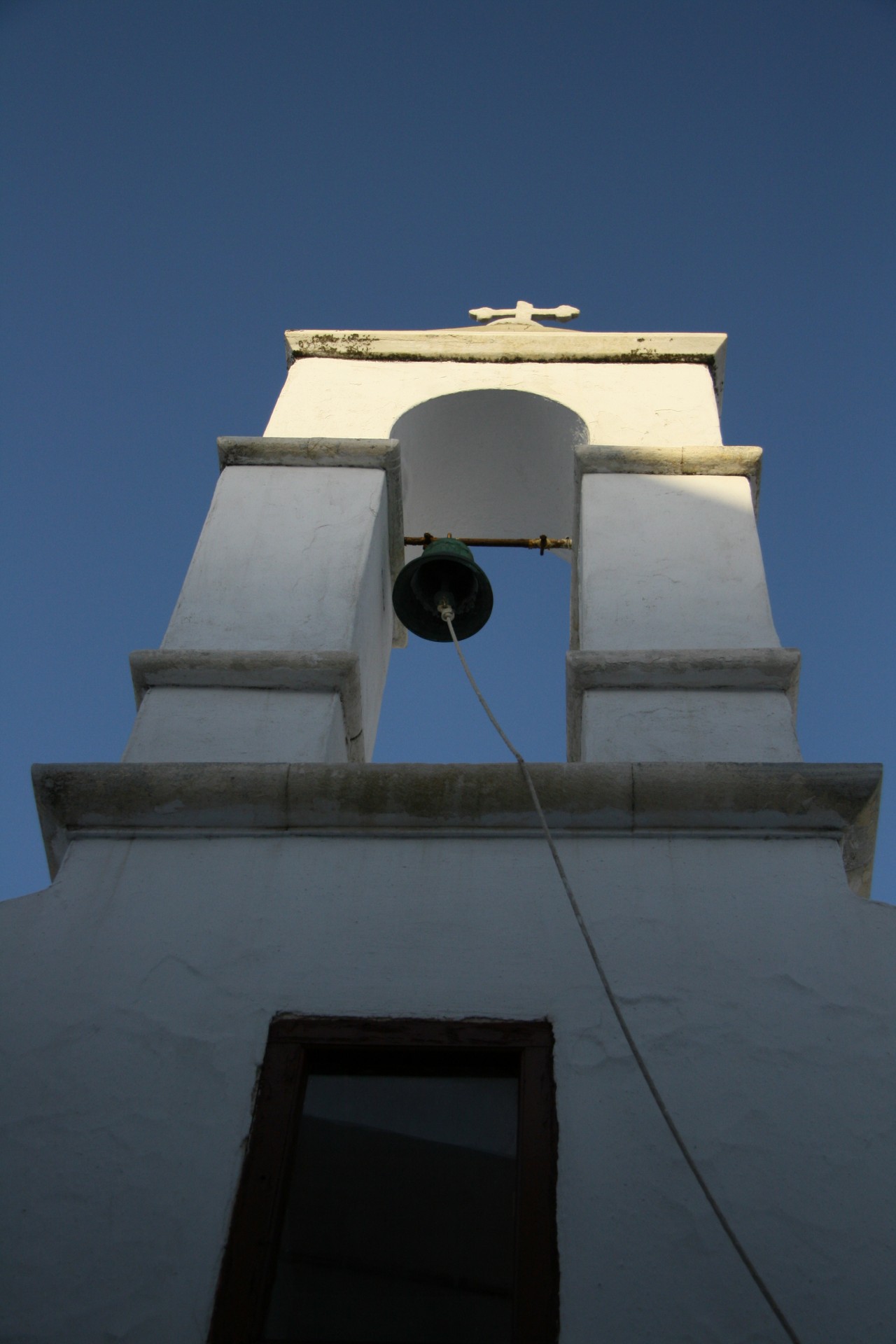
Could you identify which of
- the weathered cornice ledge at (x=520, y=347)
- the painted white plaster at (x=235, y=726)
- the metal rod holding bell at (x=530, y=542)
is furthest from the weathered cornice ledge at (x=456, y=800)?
the weathered cornice ledge at (x=520, y=347)

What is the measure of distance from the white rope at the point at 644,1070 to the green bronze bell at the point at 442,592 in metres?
1.22

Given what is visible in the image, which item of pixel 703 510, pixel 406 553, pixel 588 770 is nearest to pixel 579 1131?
pixel 588 770

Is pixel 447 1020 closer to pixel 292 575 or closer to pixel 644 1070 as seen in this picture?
pixel 644 1070

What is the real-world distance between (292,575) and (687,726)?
1756mm

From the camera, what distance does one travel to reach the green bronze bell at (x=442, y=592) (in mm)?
5023

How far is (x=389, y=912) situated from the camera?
334cm

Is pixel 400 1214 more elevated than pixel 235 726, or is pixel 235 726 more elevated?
pixel 235 726

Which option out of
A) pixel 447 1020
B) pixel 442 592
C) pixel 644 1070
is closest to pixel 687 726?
pixel 442 592

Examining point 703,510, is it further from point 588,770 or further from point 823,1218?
point 823,1218

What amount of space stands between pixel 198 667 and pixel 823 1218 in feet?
8.84

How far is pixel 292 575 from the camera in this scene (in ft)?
16.1

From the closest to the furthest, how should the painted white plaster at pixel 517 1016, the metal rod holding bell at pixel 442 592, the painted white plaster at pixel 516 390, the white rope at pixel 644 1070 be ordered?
the white rope at pixel 644 1070 → the painted white plaster at pixel 517 1016 → the metal rod holding bell at pixel 442 592 → the painted white plaster at pixel 516 390

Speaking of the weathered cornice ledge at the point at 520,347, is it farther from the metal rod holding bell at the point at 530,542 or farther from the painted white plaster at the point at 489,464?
the metal rod holding bell at the point at 530,542

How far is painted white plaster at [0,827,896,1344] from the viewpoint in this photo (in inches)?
101
